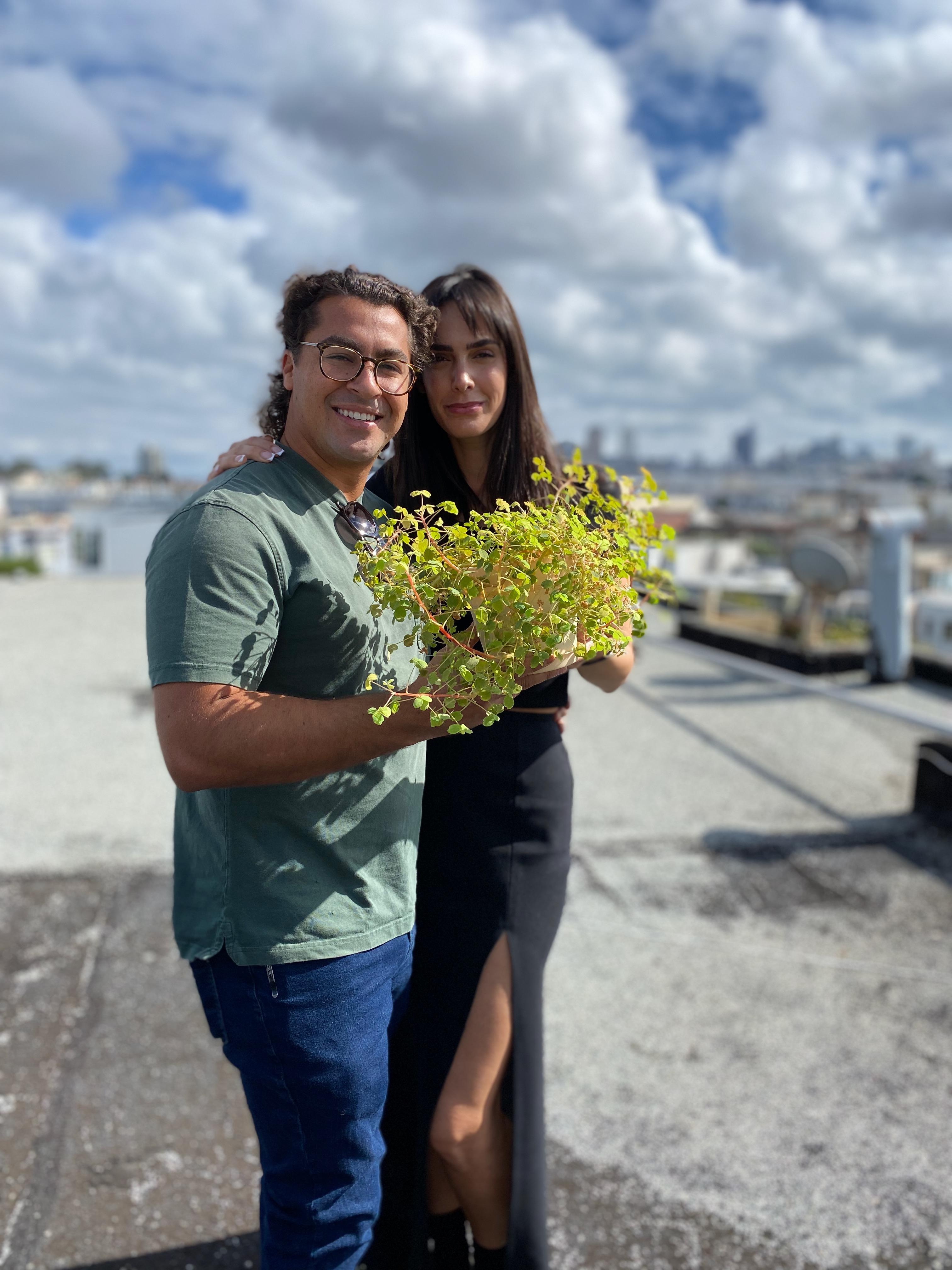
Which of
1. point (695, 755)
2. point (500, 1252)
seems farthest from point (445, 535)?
point (695, 755)

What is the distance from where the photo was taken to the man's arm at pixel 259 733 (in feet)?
3.87

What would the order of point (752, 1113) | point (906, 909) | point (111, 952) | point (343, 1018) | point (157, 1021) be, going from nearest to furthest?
1. point (343, 1018)
2. point (752, 1113)
3. point (157, 1021)
4. point (111, 952)
5. point (906, 909)

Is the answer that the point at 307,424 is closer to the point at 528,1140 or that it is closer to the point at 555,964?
A: the point at 528,1140

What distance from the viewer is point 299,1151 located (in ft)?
4.55

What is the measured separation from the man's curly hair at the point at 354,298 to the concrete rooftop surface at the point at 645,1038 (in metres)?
1.98

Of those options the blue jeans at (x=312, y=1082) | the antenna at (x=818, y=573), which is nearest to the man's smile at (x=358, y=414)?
the blue jeans at (x=312, y=1082)

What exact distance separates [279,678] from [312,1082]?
0.63 m

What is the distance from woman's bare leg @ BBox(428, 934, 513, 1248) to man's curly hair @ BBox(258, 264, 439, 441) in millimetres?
1124

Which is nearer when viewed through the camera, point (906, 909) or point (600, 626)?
point (600, 626)

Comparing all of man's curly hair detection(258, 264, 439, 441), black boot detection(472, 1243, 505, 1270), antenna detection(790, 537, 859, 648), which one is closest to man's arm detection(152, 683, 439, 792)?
man's curly hair detection(258, 264, 439, 441)

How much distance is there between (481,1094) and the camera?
1712 mm

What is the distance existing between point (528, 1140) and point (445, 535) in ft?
3.96

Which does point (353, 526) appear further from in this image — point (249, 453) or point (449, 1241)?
point (449, 1241)

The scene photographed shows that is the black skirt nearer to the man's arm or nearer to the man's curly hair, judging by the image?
the man's arm
